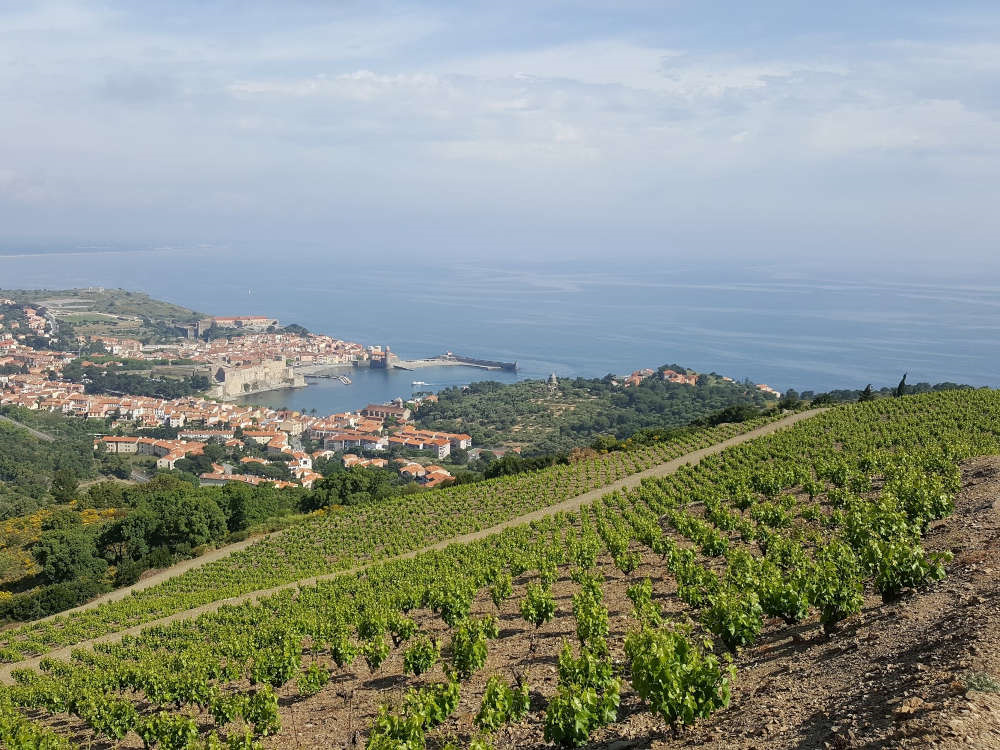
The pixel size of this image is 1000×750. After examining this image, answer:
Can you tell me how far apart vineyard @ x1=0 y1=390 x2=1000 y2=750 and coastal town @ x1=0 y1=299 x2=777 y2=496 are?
24.2 m

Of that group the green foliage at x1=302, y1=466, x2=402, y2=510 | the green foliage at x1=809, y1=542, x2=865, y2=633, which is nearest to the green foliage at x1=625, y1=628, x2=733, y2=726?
Result: the green foliage at x1=809, y1=542, x2=865, y2=633

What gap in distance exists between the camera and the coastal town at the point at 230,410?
65.1m

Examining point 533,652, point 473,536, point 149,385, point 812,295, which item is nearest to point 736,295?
point 812,295

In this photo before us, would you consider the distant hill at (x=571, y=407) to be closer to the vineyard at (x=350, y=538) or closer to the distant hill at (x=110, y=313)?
the vineyard at (x=350, y=538)

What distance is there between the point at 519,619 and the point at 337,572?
11.5 metres

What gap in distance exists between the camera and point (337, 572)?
2305 centimetres

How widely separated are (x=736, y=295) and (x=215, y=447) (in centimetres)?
15202

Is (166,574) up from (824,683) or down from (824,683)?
down

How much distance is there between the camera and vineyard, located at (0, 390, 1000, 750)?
8109 mm

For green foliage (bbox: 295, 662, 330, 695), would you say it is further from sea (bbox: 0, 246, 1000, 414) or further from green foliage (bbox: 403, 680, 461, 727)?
sea (bbox: 0, 246, 1000, 414)

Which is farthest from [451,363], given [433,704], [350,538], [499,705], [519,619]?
[499,705]

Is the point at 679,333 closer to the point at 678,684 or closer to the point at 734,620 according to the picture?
the point at 734,620

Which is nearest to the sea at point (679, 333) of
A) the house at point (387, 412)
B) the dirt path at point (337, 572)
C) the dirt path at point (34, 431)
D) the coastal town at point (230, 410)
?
the coastal town at point (230, 410)

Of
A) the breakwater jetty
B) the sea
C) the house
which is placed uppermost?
the sea
